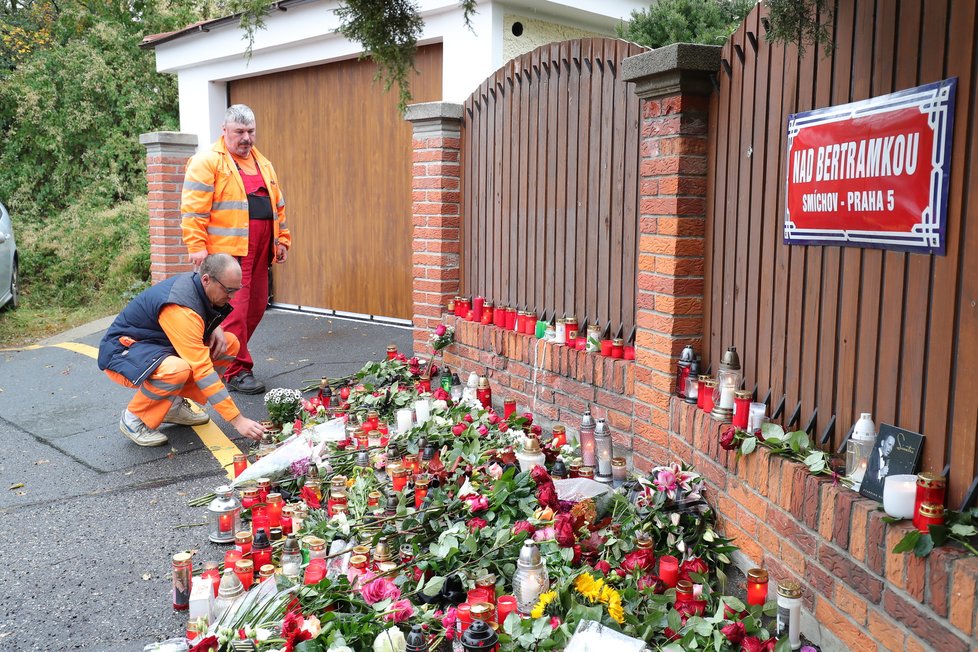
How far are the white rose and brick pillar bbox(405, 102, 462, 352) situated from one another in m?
3.81

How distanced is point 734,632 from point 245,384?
4.57m

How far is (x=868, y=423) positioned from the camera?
282 cm

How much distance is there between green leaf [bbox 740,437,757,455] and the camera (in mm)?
3260

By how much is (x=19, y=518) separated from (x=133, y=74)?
11.9m

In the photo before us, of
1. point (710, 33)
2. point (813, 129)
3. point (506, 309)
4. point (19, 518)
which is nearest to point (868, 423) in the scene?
point (813, 129)

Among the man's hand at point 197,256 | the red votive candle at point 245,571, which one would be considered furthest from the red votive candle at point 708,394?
the man's hand at point 197,256

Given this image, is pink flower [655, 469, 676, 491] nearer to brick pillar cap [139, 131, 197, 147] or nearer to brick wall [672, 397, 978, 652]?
brick wall [672, 397, 978, 652]

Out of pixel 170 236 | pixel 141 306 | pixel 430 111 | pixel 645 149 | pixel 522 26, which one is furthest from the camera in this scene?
pixel 170 236

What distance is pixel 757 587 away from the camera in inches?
119

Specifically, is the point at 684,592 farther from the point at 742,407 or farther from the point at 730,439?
the point at 742,407

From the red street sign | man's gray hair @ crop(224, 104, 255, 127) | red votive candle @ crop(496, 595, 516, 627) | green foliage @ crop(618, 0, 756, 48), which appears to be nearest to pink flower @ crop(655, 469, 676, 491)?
red votive candle @ crop(496, 595, 516, 627)

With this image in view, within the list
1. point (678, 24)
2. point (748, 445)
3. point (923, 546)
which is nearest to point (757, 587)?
point (748, 445)

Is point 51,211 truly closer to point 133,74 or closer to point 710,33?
point 133,74

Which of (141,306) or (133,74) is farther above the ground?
(133,74)
